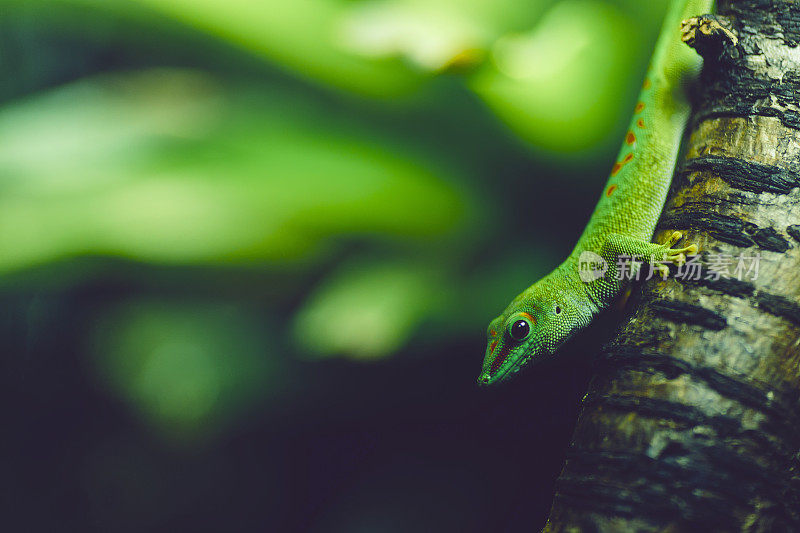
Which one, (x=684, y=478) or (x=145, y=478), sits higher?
(x=684, y=478)

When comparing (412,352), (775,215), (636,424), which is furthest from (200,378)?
(775,215)

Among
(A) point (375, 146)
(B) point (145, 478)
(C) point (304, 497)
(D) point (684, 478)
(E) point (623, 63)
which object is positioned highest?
(E) point (623, 63)

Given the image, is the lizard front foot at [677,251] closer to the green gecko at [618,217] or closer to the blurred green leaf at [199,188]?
the green gecko at [618,217]

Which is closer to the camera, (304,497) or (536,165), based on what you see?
(536,165)

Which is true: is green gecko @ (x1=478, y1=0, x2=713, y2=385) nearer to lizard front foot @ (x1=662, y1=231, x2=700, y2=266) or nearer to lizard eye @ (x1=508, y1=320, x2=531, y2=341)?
lizard eye @ (x1=508, y1=320, x2=531, y2=341)

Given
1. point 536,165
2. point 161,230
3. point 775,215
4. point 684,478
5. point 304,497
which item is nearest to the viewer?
point 684,478

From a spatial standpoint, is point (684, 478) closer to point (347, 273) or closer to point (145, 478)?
point (347, 273)

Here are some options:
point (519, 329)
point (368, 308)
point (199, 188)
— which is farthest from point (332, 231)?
point (519, 329)

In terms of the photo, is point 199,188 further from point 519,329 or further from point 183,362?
point 519,329

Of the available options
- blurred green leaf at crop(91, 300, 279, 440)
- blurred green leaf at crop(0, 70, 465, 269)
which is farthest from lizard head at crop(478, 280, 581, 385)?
blurred green leaf at crop(91, 300, 279, 440)
